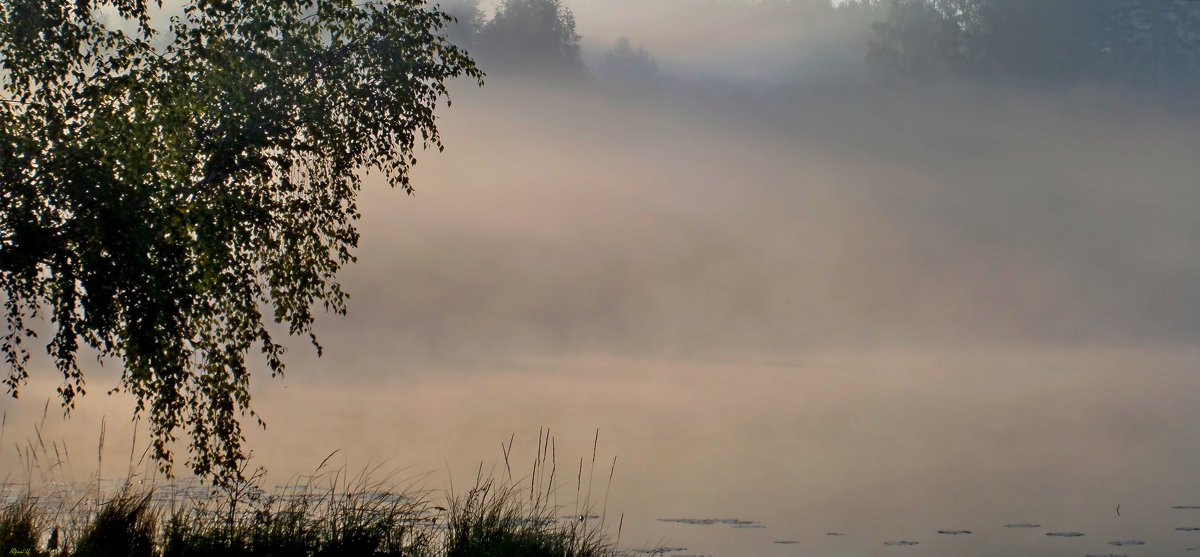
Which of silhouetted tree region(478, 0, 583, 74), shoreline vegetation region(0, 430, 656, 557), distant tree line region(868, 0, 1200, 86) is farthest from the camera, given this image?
silhouetted tree region(478, 0, 583, 74)

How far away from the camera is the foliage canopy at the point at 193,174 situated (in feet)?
40.2

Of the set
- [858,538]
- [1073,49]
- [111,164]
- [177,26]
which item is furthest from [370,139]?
[1073,49]

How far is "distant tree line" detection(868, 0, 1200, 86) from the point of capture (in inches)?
3063

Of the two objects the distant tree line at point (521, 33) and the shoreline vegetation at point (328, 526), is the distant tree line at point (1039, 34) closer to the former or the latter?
the distant tree line at point (521, 33)

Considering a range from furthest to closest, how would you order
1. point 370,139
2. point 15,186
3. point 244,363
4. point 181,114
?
point 370,139
point 244,363
point 181,114
point 15,186

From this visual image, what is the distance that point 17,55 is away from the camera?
42.0ft

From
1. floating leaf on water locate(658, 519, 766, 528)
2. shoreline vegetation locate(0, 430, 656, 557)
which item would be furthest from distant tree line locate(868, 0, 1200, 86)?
shoreline vegetation locate(0, 430, 656, 557)

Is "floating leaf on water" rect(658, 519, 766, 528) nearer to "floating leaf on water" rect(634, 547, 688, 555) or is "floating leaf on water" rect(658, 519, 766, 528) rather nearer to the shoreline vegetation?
"floating leaf on water" rect(634, 547, 688, 555)

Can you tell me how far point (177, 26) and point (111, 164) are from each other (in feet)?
9.38

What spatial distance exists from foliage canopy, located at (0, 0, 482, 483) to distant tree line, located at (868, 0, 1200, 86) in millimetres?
68130

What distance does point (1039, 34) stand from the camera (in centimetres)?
7956

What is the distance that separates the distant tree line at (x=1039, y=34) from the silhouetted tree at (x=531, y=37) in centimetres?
2457

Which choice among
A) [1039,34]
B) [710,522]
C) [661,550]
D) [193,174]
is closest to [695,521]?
[710,522]

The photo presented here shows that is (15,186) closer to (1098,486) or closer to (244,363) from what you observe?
(244,363)
